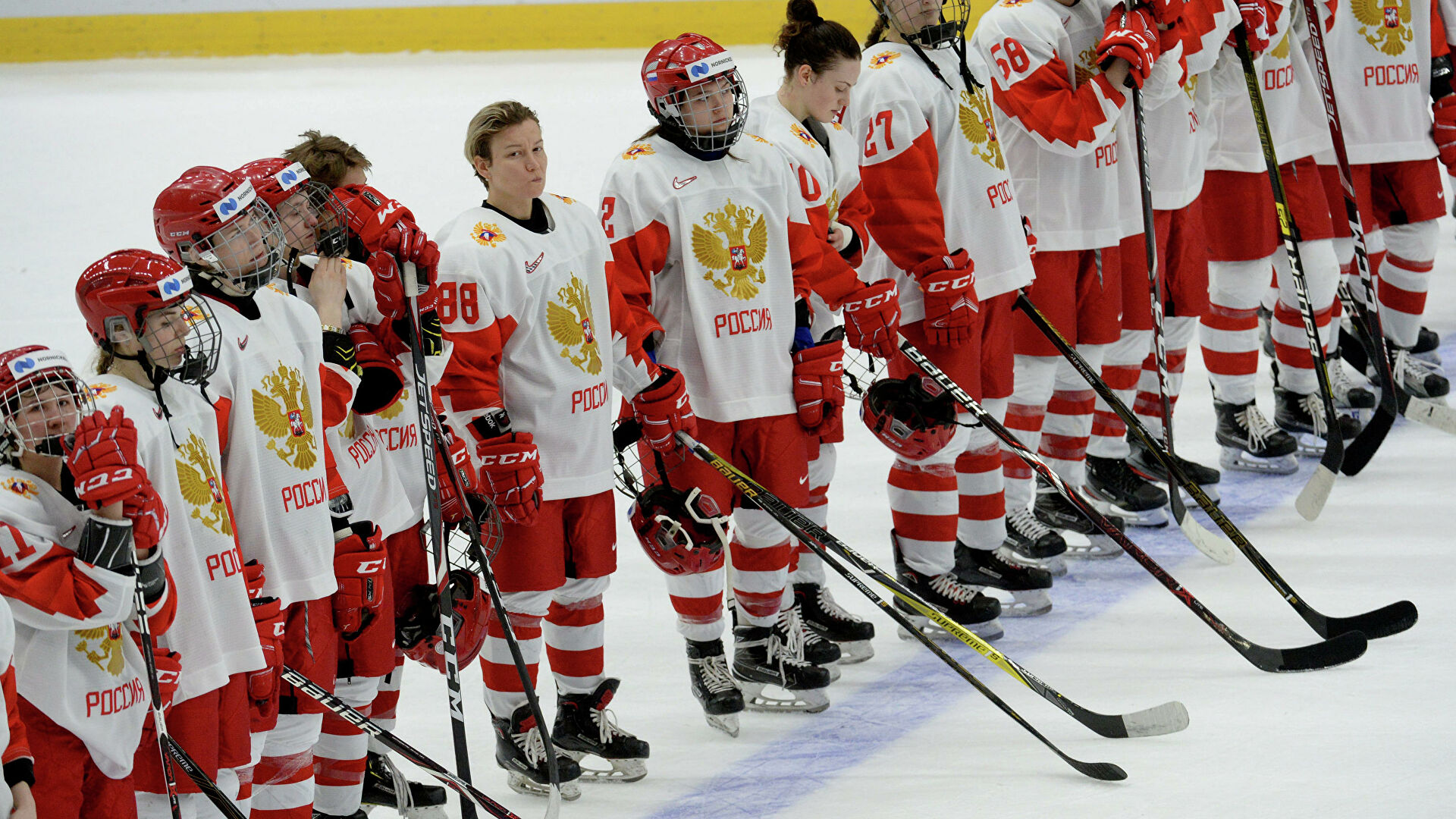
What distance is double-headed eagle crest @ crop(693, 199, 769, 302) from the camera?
315 cm

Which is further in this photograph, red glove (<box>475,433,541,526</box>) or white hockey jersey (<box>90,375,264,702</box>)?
red glove (<box>475,433,541,526</box>)

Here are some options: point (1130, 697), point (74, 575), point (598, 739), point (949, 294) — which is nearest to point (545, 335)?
point (598, 739)

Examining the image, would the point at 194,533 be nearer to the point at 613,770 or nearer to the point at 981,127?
the point at 613,770

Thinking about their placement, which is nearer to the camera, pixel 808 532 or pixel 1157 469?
pixel 808 532

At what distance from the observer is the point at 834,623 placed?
12.0 ft

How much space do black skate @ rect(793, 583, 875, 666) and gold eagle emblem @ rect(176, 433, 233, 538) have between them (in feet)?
5.12

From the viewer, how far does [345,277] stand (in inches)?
106

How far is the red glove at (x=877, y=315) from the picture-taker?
3.37m

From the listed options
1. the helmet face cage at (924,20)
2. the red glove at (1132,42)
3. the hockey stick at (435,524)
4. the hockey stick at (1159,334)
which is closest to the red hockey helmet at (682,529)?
the hockey stick at (435,524)

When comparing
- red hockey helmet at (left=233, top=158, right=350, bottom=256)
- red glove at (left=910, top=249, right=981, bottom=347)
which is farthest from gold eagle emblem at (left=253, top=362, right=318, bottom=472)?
red glove at (left=910, top=249, right=981, bottom=347)

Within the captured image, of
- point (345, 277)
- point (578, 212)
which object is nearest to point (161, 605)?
point (345, 277)

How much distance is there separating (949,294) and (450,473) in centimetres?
125

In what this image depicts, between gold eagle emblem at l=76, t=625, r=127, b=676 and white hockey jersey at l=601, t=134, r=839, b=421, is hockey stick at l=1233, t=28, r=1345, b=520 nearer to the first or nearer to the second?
white hockey jersey at l=601, t=134, r=839, b=421

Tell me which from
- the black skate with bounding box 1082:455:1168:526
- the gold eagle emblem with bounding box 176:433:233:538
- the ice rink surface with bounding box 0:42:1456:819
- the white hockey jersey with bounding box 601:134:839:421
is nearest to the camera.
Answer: the gold eagle emblem with bounding box 176:433:233:538
